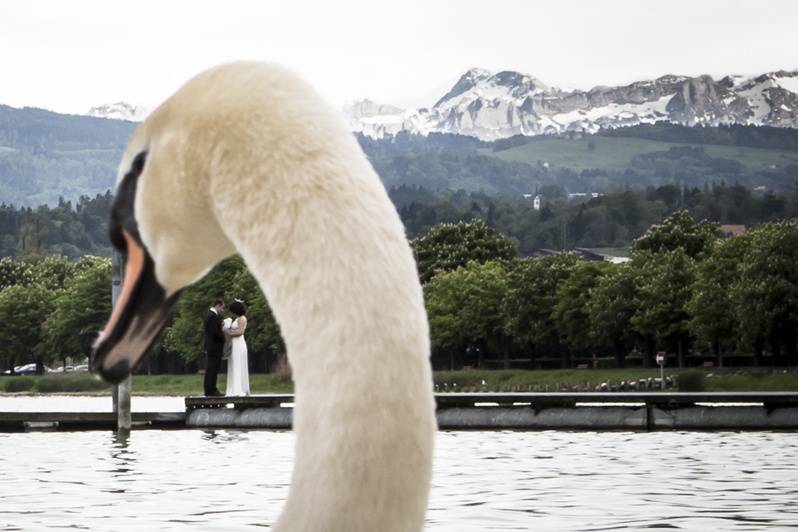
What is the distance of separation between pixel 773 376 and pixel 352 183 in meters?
92.1

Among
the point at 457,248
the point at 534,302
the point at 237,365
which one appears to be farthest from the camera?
the point at 457,248

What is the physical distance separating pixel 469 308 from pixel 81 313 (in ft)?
140

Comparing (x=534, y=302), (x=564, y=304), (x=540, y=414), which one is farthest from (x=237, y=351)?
(x=534, y=302)

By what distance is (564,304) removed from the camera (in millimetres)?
119312

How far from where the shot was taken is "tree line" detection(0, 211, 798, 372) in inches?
3937

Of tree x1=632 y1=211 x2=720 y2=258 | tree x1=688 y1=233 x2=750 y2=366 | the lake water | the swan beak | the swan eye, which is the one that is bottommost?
the lake water

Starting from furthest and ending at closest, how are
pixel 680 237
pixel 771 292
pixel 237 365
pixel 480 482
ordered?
pixel 680 237
pixel 771 292
pixel 237 365
pixel 480 482

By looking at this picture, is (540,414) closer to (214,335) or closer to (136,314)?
(214,335)

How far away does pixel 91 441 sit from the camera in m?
25.1

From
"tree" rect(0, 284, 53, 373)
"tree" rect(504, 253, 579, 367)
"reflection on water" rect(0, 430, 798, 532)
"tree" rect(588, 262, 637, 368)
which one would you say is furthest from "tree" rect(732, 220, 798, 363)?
"tree" rect(0, 284, 53, 373)

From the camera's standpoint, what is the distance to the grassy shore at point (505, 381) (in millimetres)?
89875

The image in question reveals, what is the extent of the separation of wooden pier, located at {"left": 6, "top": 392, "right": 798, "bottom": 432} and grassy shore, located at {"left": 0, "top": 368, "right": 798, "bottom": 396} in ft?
168

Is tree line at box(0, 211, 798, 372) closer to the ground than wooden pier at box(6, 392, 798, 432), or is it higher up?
higher up

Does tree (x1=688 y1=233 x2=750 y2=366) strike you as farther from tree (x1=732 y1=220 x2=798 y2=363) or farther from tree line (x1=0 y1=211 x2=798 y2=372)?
tree (x1=732 y1=220 x2=798 y2=363)
